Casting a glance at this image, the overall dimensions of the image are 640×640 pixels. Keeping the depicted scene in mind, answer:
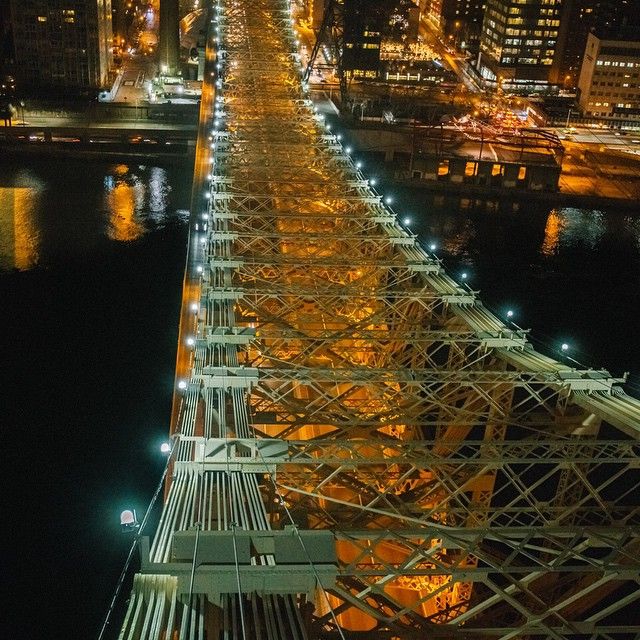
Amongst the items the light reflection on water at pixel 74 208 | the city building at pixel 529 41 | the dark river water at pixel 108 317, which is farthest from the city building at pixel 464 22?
the light reflection on water at pixel 74 208

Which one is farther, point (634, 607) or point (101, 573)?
point (101, 573)

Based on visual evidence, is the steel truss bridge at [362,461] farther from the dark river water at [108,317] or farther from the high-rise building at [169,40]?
the high-rise building at [169,40]

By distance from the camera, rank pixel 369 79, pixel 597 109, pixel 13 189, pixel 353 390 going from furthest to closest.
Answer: pixel 597 109 → pixel 369 79 → pixel 13 189 → pixel 353 390

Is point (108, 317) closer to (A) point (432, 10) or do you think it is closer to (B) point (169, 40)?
(B) point (169, 40)

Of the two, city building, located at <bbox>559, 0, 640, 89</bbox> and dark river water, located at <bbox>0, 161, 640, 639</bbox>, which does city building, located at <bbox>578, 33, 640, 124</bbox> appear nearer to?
city building, located at <bbox>559, 0, 640, 89</bbox>

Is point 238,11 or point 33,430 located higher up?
point 238,11

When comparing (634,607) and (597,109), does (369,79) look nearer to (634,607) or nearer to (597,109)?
(597,109)

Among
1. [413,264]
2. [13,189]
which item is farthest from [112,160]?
[413,264]
